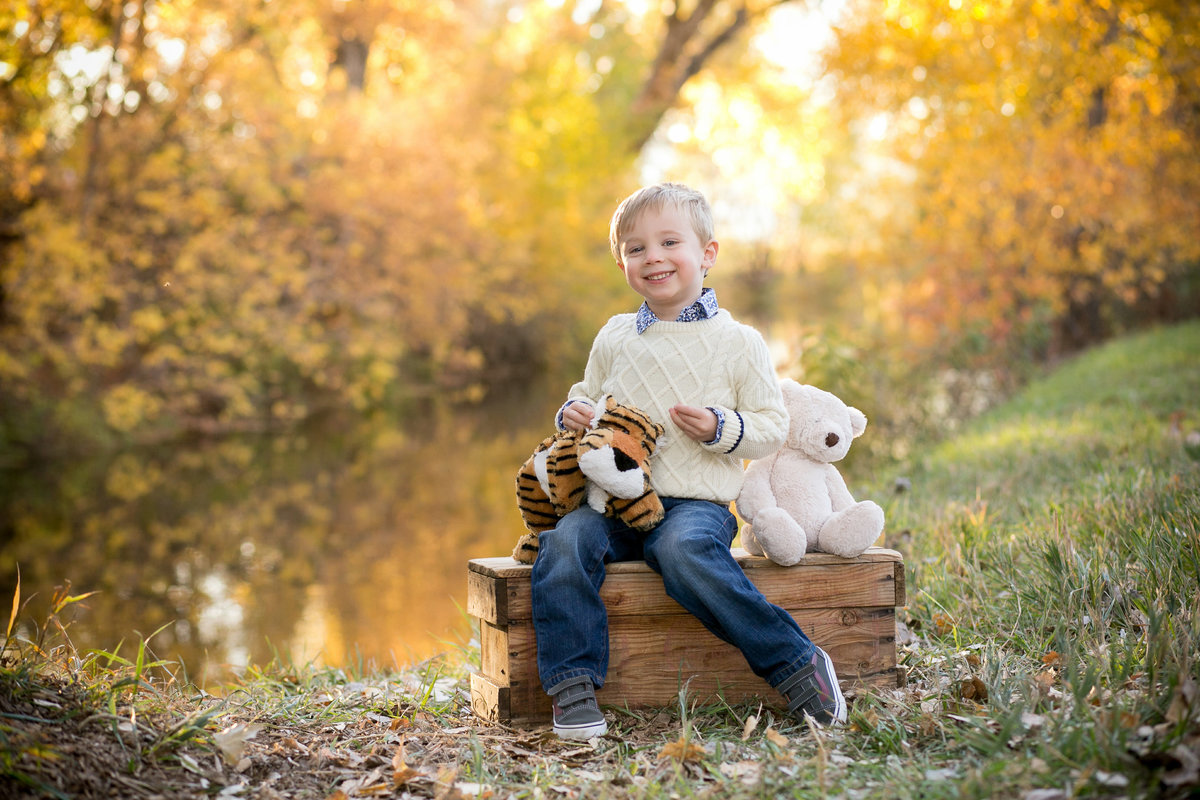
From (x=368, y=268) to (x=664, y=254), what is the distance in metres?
13.4

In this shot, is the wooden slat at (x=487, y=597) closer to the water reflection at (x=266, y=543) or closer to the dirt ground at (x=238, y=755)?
the dirt ground at (x=238, y=755)

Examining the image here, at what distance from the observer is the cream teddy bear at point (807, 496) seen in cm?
298

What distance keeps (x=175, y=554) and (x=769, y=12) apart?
1922 cm

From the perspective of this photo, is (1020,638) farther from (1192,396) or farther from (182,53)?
(182,53)

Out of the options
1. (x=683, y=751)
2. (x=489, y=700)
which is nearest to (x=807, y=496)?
→ (x=683, y=751)

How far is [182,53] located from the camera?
12.1 meters

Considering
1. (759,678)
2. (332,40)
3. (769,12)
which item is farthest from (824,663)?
(769,12)

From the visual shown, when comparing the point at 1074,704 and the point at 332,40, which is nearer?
the point at 1074,704

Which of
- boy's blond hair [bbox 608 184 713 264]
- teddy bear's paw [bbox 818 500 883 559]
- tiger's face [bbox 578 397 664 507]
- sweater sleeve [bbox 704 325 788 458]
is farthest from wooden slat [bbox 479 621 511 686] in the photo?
boy's blond hair [bbox 608 184 713 264]

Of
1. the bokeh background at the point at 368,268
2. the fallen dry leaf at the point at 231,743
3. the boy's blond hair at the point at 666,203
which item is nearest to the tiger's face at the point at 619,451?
the boy's blond hair at the point at 666,203

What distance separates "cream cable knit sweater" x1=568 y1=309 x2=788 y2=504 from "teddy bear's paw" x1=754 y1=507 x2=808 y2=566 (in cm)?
16

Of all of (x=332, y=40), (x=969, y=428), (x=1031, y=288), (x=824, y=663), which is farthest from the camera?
(x=332, y=40)

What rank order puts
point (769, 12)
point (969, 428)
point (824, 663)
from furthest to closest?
point (769, 12) → point (969, 428) → point (824, 663)

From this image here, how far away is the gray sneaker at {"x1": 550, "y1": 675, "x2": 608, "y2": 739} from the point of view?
2756mm
